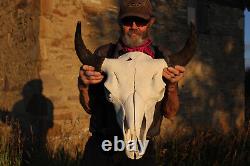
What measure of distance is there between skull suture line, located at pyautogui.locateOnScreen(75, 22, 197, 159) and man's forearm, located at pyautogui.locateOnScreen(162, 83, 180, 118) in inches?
8.1

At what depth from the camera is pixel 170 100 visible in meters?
3.05

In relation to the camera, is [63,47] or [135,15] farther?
[63,47]

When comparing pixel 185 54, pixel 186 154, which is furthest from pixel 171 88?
pixel 186 154

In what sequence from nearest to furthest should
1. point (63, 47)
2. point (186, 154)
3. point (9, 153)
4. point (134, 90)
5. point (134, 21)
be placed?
point (134, 90)
point (134, 21)
point (186, 154)
point (9, 153)
point (63, 47)

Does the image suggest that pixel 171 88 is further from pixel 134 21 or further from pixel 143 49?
pixel 134 21

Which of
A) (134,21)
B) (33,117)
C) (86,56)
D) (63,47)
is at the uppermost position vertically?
(134,21)

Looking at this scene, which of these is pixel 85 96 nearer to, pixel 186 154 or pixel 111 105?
pixel 111 105

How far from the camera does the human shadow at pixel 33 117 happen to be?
265 inches

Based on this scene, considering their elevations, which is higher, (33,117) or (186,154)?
(33,117)

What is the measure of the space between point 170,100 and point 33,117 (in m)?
4.34

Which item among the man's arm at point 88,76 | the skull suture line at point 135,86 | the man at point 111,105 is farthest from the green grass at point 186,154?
the skull suture line at point 135,86

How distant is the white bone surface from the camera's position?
8.50 ft

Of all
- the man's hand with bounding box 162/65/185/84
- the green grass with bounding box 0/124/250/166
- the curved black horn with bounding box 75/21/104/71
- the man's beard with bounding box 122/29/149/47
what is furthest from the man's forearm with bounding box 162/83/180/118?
the green grass with bounding box 0/124/250/166

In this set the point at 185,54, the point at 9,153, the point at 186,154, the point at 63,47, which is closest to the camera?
the point at 185,54
